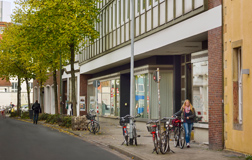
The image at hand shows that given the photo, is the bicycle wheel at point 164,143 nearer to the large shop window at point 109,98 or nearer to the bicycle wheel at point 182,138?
the bicycle wheel at point 182,138

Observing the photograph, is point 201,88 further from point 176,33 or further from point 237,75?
point 237,75

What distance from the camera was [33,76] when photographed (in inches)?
1881

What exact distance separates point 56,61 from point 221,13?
2196 centimetres

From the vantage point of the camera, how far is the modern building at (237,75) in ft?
44.1

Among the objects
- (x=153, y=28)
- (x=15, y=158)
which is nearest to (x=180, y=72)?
(x=153, y=28)

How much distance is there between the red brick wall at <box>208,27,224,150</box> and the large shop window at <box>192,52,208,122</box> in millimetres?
2217

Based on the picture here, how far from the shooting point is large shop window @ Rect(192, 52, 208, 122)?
60.6 ft

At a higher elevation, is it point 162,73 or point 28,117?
point 162,73

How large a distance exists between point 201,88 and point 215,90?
314cm

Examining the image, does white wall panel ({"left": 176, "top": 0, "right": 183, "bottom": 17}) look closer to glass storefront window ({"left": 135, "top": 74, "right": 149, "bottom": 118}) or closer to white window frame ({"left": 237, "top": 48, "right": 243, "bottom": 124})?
white window frame ({"left": 237, "top": 48, "right": 243, "bottom": 124})

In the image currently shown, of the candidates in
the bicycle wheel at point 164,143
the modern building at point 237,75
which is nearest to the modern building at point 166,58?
the modern building at point 237,75

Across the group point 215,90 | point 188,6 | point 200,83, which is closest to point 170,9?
point 188,6

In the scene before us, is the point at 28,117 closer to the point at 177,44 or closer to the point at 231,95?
the point at 177,44

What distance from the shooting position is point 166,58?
25797 mm
